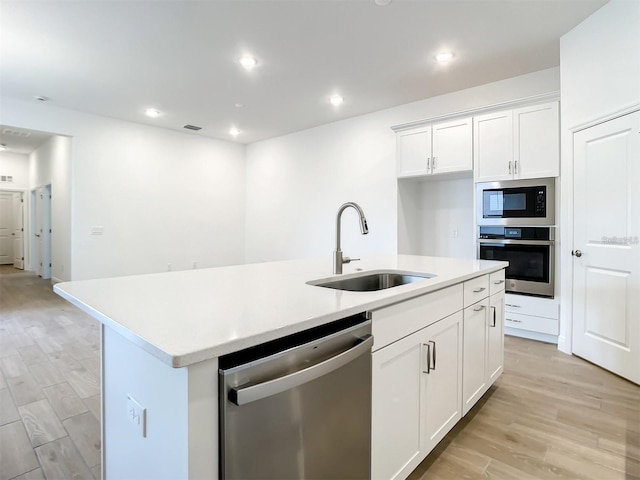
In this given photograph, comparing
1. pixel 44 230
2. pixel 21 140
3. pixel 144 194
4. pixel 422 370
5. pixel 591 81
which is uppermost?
pixel 21 140

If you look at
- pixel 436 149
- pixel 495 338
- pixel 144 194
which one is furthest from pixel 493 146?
pixel 144 194

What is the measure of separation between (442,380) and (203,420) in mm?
1252

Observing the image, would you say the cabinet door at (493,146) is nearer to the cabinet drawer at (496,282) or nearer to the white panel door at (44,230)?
the cabinet drawer at (496,282)

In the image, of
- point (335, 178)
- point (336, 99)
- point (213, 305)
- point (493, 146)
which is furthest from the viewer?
point (335, 178)

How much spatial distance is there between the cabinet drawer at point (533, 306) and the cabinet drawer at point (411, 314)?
223 centimetres

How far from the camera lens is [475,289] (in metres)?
1.97

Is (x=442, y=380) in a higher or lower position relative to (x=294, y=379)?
lower

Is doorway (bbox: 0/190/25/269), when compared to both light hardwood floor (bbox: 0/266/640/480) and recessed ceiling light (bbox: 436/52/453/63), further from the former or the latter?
recessed ceiling light (bbox: 436/52/453/63)

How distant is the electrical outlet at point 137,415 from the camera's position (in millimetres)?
922

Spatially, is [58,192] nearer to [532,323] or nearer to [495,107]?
[495,107]

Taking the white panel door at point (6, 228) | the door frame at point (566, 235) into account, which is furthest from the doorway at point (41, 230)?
the door frame at point (566, 235)

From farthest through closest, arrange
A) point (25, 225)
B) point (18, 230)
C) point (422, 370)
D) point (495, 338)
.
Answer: point (18, 230), point (25, 225), point (495, 338), point (422, 370)

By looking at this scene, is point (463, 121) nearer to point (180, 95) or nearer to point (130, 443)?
point (180, 95)

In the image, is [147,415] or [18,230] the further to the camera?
[18,230]
